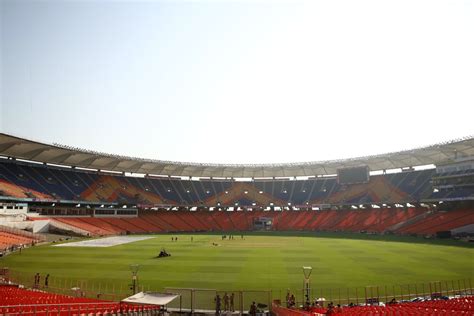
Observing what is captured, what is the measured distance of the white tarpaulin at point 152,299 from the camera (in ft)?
53.0

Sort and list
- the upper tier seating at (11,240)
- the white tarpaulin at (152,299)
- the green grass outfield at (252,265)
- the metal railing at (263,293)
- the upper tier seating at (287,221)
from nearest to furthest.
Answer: the white tarpaulin at (152,299) → the metal railing at (263,293) → the green grass outfield at (252,265) → the upper tier seating at (11,240) → the upper tier seating at (287,221)

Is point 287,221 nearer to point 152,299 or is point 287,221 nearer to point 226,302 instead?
point 226,302

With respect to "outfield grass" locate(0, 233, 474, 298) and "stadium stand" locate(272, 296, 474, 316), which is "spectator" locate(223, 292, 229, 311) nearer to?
"stadium stand" locate(272, 296, 474, 316)

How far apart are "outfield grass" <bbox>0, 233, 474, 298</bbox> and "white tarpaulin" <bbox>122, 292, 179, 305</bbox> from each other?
24.6 feet

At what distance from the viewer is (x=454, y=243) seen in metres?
47.3

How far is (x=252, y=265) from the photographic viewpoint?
32.4 m

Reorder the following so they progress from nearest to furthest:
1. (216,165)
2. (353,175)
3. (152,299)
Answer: (152,299), (353,175), (216,165)

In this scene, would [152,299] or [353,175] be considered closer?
[152,299]

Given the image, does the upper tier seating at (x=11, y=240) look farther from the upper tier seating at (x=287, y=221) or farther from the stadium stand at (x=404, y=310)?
the stadium stand at (x=404, y=310)

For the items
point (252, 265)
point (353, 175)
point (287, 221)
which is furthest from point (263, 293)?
point (353, 175)

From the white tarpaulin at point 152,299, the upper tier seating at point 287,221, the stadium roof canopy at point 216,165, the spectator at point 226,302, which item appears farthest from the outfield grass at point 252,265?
the stadium roof canopy at point 216,165

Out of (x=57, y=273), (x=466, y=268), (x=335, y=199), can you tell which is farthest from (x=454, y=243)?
(x=57, y=273)

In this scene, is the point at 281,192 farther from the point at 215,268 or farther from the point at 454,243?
the point at 215,268

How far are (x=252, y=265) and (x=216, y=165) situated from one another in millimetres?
52173
